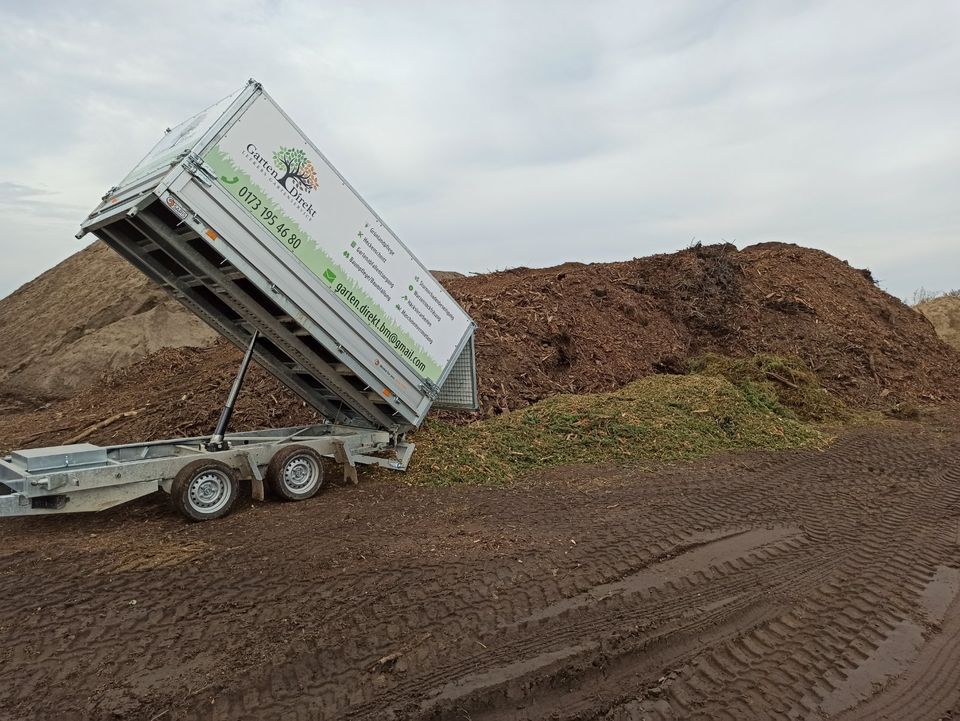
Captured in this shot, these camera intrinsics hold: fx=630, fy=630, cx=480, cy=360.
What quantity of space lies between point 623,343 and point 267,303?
32.1 feet

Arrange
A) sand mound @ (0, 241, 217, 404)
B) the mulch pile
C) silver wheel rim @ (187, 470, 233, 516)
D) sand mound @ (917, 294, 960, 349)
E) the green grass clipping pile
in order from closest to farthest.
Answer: silver wheel rim @ (187, 470, 233, 516) → the green grass clipping pile → the mulch pile → sand mound @ (0, 241, 217, 404) → sand mound @ (917, 294, 960, 349)

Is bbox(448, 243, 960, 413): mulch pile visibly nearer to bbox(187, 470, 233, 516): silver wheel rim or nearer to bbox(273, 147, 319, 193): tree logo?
bbox(187, 470, 233, 516): silver wheel rim

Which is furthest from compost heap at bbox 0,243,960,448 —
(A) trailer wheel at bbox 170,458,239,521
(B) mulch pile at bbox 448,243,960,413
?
(A) trailer wheel at bbox 170,458,239,521

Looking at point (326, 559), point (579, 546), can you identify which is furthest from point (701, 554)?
point (326, 559)

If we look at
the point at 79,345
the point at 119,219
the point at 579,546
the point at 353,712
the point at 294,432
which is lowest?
the point at 353,712

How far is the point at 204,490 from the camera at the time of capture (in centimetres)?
634

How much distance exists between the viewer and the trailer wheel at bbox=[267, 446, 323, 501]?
6.89 m

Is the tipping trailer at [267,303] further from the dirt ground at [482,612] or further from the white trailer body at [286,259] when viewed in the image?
the dirt ground at [482,612]

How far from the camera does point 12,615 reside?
450cm

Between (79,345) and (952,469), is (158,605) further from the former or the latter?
(79,345)

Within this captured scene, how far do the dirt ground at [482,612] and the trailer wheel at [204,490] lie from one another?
0.53 feet

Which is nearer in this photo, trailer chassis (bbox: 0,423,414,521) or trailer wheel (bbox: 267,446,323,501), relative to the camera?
trailer chassis (bbox: 0,423,414,521)

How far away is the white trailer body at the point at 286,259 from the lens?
232 inches

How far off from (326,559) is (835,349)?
14.4 meters
